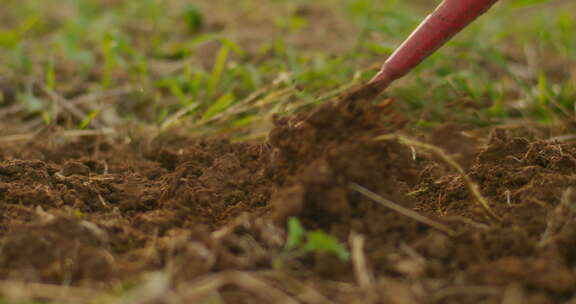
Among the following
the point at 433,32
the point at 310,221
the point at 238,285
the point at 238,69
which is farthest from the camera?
the point at 238,69

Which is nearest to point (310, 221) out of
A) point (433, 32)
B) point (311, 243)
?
point (311, 243)

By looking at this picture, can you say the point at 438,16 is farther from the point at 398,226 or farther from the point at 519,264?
the point at 519,264

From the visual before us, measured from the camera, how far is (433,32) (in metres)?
1.56

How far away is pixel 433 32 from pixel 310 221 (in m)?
0.60

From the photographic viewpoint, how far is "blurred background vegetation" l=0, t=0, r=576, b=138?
2.56 metres

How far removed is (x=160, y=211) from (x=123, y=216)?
124 mm

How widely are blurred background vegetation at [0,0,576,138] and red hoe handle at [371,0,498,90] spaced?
17.7 inches

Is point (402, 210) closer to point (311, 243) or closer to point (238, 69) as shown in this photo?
point (311, 243)

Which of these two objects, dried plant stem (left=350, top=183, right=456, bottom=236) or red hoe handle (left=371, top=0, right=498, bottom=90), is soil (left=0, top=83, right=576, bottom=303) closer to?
dried plant stem (left=350, top=183, right=456, bottom=236)

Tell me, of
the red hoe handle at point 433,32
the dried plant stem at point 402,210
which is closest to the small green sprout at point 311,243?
the dried plant stem at point 402,210

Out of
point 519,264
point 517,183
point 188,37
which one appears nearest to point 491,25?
point 188,37

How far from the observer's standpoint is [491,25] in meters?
4.09

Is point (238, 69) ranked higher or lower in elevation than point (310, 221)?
higher

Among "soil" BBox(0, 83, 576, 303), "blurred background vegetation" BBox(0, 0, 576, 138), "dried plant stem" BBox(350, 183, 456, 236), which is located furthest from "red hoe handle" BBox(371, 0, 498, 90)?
"blurred background vegetation" BBox(0, 0, 576, 138)
